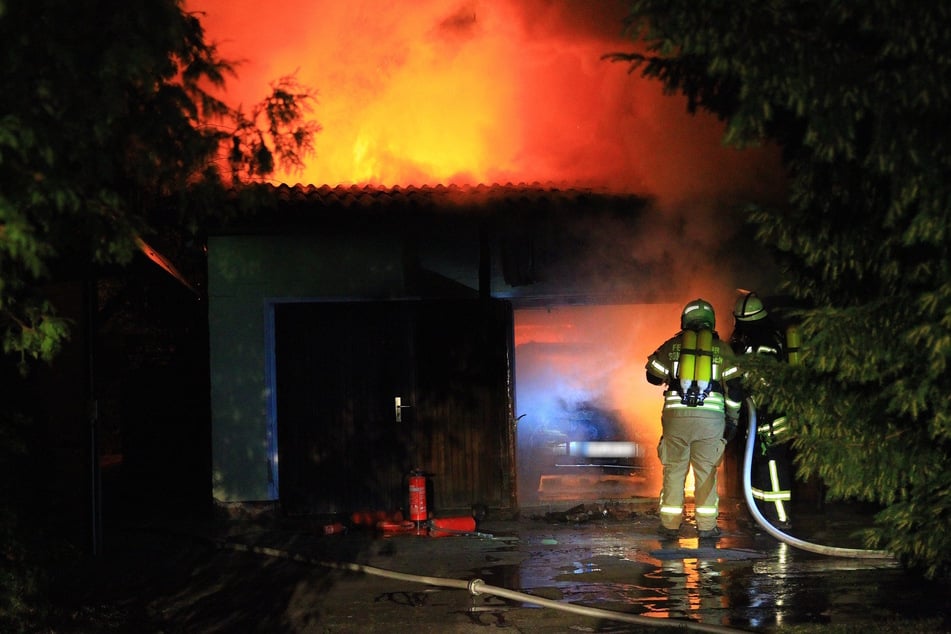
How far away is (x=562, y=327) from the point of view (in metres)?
12.4

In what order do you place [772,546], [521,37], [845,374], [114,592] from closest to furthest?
[845,374] < [114,592] < [772,546] < [521,37]

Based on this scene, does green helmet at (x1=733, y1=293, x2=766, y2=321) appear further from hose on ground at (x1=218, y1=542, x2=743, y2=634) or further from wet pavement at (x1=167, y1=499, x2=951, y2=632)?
hose on ground at (x1=218, y1=542, x2=743, y2=634)

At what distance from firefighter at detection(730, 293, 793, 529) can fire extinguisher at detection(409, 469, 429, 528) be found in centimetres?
298

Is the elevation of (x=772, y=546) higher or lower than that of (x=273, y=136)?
lower

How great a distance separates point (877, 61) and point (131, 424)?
42.2ft

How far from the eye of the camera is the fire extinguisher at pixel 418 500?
9484 millimetres

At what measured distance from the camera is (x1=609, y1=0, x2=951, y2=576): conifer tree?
376cm

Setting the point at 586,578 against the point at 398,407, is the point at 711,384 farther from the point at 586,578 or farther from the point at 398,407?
the point at 398,407

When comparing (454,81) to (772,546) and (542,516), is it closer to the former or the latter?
(542,516)

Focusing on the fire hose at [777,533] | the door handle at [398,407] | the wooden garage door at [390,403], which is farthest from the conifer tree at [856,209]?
the door handle at [398,407]

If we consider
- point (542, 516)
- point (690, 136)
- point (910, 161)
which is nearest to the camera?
point (910, 161)

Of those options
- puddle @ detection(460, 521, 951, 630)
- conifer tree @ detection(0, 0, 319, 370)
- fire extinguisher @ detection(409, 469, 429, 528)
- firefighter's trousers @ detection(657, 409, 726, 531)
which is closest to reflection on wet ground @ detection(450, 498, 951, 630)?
puddle @ detection(460, 521, 951, 630)

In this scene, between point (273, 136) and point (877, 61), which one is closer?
point (877, 61)

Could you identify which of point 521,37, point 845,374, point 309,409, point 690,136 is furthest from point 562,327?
point 845,374
